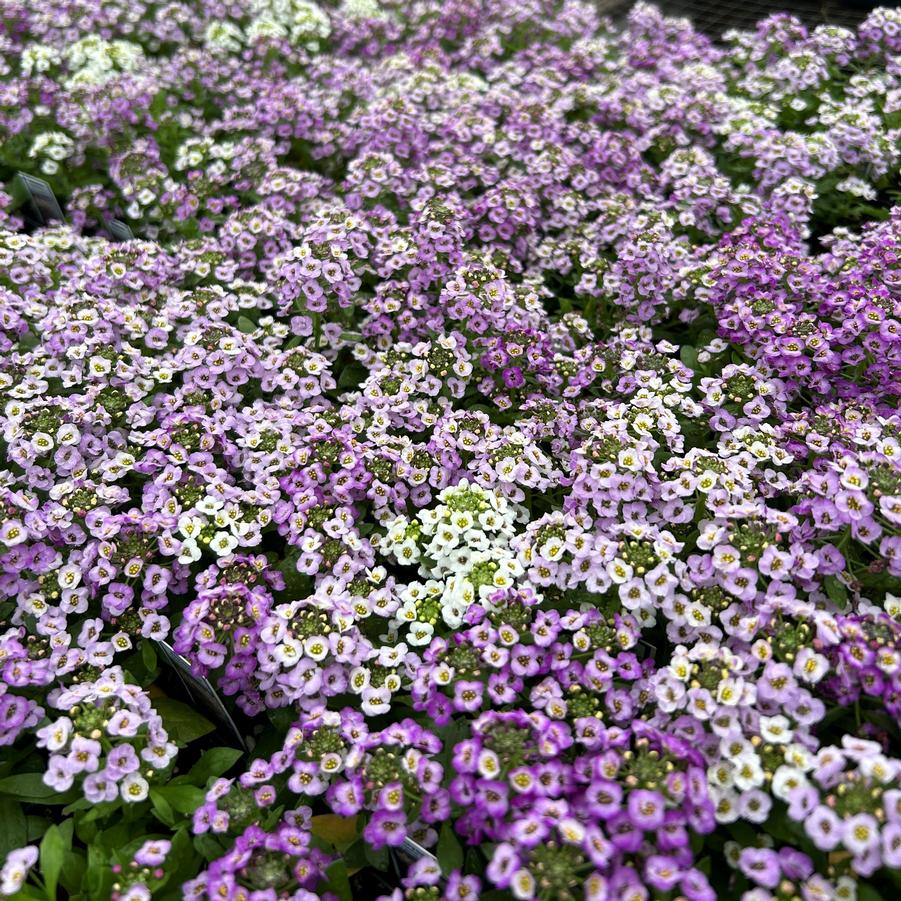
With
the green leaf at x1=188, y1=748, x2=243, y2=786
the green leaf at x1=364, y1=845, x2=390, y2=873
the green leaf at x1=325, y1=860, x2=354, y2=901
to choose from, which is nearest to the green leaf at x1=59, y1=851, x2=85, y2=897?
the green leaf at x1=188, y1=748, x2=243, y2=786

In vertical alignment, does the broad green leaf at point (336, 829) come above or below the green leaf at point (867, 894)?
below

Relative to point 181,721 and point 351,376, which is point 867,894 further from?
point 351,376

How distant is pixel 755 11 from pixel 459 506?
8.14 m

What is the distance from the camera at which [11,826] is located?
2.86m

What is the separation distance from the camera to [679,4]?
934 centimetres

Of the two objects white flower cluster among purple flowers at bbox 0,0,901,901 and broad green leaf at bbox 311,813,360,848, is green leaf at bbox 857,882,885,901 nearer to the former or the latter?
white flower cluster among purple flowers at bbox 0,0,901,901

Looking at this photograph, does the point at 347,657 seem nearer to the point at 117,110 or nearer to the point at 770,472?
the point at 770,472

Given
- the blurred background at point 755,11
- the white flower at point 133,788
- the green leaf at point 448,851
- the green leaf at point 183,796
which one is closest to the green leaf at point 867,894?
the green leaf at point 448,851

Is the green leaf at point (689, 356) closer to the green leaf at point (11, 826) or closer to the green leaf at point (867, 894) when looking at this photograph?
the green leaf at point (867, 894)

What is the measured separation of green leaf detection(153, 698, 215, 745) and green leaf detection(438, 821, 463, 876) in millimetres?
1089

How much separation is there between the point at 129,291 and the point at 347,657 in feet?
8.30

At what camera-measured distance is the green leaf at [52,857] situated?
8.47 ft

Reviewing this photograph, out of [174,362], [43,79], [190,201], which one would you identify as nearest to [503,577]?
[174,362]

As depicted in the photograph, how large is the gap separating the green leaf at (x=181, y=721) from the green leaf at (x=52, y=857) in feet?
1.56
